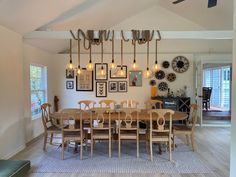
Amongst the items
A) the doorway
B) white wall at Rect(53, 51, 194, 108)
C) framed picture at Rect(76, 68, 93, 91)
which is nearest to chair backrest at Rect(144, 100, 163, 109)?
white wall at Rect(53, 51, 194, 108)

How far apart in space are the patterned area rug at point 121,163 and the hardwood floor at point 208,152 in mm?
142

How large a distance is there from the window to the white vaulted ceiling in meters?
0.68

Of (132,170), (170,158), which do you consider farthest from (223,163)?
(132,170)

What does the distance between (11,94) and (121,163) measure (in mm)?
2501

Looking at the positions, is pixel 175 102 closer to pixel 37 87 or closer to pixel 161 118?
pixel 161 118

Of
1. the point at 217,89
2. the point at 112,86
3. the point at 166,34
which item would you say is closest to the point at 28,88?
the point at 112,86

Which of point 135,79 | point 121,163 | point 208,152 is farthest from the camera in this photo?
point 135,79

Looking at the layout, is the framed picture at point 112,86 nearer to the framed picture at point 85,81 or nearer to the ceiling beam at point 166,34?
the framed picture at point 85,81

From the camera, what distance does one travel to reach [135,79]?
7117mm

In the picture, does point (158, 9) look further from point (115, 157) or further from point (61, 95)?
point (115, 157)

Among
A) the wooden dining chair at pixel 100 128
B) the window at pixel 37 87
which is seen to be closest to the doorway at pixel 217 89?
the wooden dining chair at pixel 100 128

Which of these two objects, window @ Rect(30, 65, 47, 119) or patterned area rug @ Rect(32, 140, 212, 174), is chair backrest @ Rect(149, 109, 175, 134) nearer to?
patterned area rug @ Rect(32, 140, 212, 174)

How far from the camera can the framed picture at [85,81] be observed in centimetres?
712

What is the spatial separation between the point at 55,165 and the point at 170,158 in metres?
2.09
